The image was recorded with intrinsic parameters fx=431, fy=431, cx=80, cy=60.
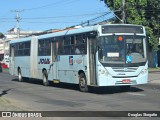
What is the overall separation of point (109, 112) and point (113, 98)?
4313 mm

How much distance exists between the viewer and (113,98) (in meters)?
17.1

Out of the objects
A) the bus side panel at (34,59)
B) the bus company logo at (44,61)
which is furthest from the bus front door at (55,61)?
the bus side panel at (34,59)

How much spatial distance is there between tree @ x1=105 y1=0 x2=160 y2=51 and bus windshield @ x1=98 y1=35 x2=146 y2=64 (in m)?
30.0

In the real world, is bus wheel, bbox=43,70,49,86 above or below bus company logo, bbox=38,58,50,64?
below

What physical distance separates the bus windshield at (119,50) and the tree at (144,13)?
2996 cm

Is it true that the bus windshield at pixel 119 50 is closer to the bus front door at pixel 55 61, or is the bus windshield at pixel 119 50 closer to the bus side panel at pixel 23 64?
the bus front door at pixel 55 61

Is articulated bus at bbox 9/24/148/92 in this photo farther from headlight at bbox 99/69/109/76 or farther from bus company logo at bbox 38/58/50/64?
bus company logo at bbox 38/58/50/64

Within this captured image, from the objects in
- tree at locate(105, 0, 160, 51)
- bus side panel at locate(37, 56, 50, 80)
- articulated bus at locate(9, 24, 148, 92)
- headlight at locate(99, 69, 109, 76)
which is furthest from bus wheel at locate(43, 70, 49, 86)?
tree at locate(105, 0, 160, 51)

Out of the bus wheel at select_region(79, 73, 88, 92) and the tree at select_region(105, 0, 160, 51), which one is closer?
the bus wheel at select_region(79, 73, 88, 92)

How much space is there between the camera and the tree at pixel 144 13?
49250 mm

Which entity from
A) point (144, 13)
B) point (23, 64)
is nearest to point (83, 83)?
point (23, 64)

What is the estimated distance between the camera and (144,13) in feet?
165

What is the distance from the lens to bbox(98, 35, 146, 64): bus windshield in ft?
60.9

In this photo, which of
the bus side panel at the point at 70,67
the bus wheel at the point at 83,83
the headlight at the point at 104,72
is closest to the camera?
the headlight at the point at 104,72
